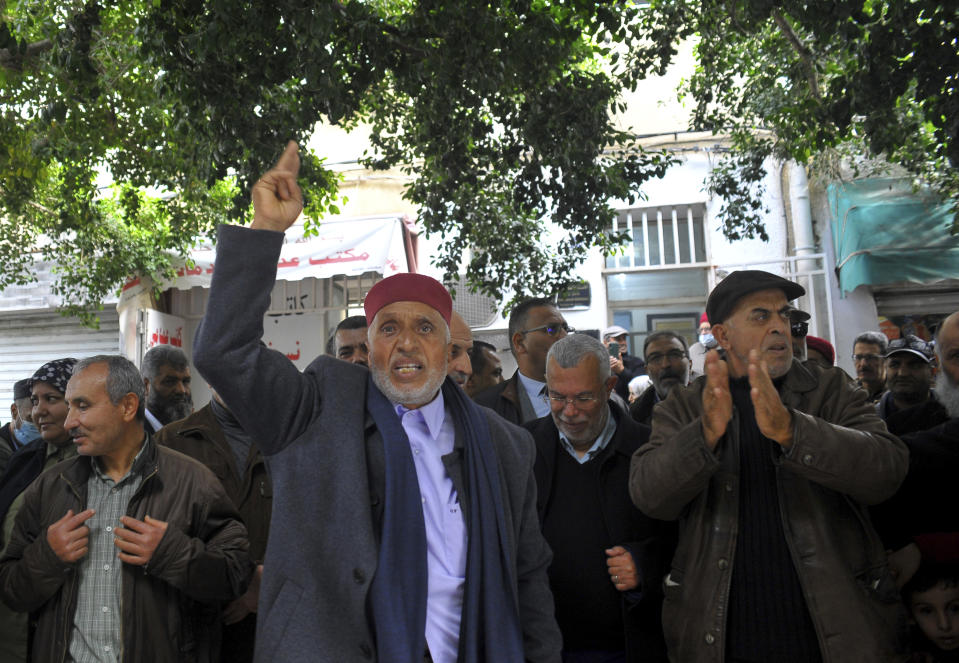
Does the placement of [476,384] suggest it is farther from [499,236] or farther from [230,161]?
[499,236]

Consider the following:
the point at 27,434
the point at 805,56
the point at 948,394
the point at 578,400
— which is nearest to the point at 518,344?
the point at 578,400

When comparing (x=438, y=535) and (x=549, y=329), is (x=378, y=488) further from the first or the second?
(x=549, y=329)

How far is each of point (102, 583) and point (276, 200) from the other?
1674mm

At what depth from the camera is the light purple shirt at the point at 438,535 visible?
2.19m

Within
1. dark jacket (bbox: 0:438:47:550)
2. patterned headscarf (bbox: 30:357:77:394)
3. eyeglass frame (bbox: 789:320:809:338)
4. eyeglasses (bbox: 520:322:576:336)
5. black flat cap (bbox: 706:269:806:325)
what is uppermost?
eyeglasses (bbox: 520:322:576:336)

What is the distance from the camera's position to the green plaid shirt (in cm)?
277

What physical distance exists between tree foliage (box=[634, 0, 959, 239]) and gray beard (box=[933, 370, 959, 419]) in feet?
4.41

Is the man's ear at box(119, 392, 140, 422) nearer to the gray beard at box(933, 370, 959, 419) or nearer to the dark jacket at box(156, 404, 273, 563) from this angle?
the dark jacket at box(156, 404, 273, 563)

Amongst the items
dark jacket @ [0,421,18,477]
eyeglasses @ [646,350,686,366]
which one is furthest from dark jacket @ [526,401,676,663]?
dark jacket @ [0,421,18,477]

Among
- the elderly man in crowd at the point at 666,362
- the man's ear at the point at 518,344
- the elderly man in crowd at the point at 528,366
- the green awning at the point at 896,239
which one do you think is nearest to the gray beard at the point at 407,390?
the elderly man in crowd at the point at 528,366

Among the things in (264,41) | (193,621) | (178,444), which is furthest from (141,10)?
(193,621)

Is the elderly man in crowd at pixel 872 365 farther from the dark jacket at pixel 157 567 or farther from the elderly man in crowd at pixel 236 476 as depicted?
the dark jacket at pixel 157 567

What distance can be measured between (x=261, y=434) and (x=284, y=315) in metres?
10.5

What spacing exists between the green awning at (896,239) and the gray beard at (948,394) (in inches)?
294
